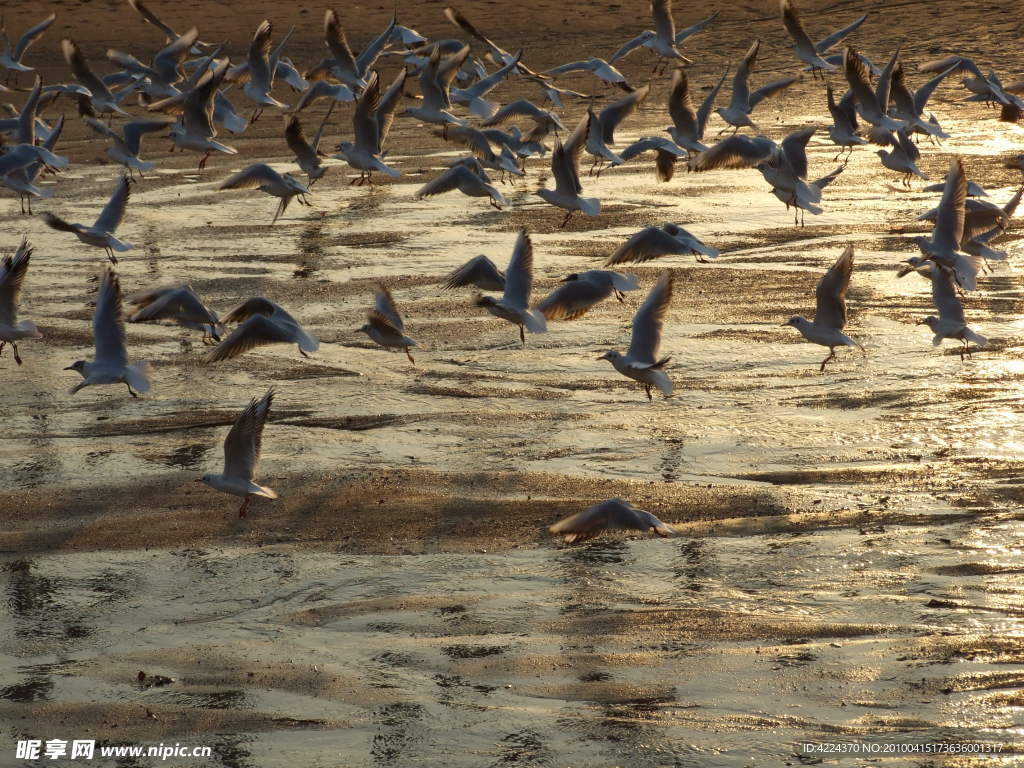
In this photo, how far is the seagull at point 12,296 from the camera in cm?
1030

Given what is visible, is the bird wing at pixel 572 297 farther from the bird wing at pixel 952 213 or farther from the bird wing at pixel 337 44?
the bird wing at pixel 337 44

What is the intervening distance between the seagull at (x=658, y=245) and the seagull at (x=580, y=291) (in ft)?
2.95

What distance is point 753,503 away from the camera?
27.5 feet

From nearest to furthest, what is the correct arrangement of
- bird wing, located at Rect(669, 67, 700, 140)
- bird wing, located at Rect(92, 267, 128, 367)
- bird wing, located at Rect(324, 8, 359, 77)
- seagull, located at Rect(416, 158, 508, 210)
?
1. bird wing, located at Rect(92, 267, 128, 367)
2. seagull, located at Rect(416, 158, 508, 210)
3. bird wing, located at Rect(669, 67, 700, 140)
4. bird wing, located at Rect(324, 8, 359, 77)

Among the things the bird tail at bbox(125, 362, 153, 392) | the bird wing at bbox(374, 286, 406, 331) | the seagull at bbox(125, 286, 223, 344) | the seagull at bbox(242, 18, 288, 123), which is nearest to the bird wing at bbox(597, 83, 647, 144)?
the seagull at bbox(242, 18, 288, 123)

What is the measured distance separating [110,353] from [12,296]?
4.02 ft

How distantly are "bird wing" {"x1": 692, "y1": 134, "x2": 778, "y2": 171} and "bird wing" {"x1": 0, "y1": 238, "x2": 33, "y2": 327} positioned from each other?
19.0ft

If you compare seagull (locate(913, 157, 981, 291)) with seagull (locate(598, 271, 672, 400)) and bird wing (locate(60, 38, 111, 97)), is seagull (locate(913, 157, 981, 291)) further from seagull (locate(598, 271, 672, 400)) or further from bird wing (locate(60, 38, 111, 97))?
bird wing (locate(60, 38, 111, 97))

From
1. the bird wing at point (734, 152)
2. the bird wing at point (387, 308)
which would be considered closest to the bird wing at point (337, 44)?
the bird wing at point (734, 152)

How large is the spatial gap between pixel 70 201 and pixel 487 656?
12.5 meters

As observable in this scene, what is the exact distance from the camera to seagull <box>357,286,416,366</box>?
33.6 ft

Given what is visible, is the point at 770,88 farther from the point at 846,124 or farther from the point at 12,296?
the point at 12,296

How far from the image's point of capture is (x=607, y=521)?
7508 millimetres

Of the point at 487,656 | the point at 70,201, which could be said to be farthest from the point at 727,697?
the point at 70,201
